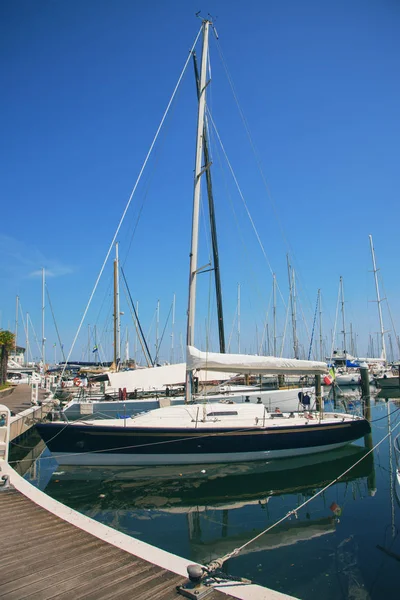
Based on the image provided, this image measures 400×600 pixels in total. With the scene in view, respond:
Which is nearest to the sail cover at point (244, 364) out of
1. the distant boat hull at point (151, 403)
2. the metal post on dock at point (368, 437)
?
the metal post on dock at point (368, 437)

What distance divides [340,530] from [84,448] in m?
8.67

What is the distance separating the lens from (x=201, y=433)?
1424 centimetres

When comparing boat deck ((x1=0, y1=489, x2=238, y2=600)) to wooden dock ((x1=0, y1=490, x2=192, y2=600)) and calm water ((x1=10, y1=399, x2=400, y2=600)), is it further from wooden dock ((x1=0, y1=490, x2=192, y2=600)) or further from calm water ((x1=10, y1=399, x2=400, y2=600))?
calm water ((x1=10, y1=399, x2=400, y2=600))

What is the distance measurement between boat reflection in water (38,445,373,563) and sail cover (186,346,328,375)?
362 cm

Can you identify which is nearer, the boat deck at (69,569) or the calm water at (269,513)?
the boat deck at (69,569)

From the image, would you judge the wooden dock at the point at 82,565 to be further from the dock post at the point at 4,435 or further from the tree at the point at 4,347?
the tree at the point at 4,347

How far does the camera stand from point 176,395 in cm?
2647

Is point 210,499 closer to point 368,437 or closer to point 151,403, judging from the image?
point 151,403

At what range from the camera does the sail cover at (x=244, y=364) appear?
16312 millimetres

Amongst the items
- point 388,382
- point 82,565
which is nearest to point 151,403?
point 82,565

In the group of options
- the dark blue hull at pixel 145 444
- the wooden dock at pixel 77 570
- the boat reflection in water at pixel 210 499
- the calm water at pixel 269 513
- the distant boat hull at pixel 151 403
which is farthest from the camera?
the distant boat hull at pixel 151 403

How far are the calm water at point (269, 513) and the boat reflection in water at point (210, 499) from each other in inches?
1.2

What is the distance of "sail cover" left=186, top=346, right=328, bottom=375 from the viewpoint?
16312 mm

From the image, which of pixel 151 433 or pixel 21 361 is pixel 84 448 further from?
pixel 21 361
